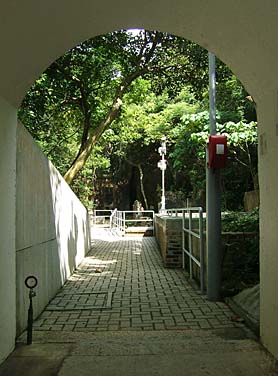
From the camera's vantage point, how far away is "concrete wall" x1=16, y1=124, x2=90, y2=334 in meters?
4.65

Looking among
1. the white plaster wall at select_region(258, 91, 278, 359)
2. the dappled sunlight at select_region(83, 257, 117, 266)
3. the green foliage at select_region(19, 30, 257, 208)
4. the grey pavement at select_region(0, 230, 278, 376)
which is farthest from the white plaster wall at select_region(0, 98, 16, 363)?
the dappled sunlight at select_region(83, 257, 117, 266)

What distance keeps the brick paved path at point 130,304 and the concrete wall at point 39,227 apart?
12.4 inches

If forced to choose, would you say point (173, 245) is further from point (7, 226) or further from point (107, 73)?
point (7, 226)

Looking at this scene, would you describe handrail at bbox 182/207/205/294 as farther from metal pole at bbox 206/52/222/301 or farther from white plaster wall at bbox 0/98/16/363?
white plaster wall at bbox 0/98/16/363

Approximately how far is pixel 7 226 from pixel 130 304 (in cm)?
269

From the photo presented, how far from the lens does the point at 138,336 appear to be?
453cm

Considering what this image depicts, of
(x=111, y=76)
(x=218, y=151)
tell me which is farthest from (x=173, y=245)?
(x=111, y=76)

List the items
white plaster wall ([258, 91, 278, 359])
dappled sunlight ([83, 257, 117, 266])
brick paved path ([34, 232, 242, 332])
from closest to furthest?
white plaster wall ([258, 91, 278, 359]) → brick paved path ([34, 232, 242, 332]) → dappled sunlight ([83, 257, 117, 266])

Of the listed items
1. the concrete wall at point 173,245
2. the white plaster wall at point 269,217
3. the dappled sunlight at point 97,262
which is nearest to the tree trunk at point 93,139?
the dappled sunlight at point 97,262

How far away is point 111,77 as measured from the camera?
1128cm

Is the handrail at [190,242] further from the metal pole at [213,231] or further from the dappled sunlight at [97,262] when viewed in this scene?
the dappled sunlight at [97,262]

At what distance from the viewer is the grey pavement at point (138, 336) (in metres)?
3.62

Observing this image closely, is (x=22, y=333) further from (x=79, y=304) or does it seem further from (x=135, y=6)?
(x=135, y=6)

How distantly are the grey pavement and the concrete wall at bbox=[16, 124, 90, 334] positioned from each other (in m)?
0.28
